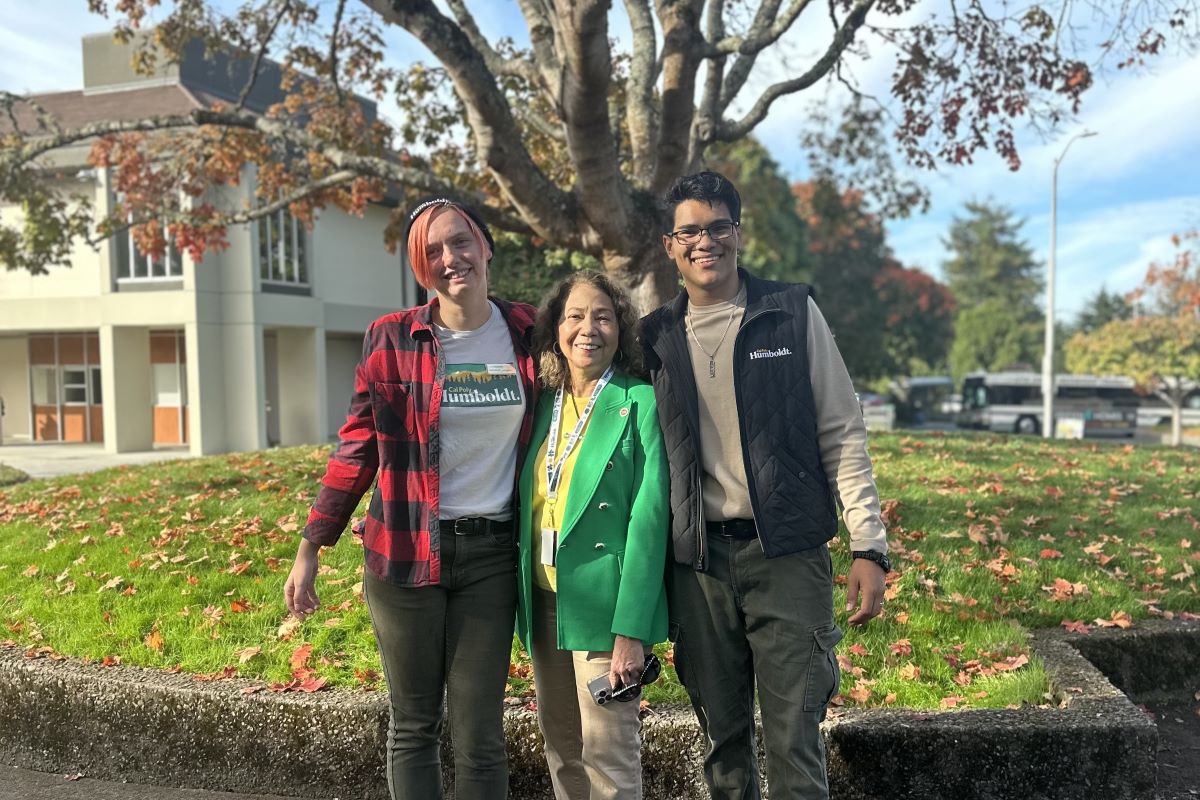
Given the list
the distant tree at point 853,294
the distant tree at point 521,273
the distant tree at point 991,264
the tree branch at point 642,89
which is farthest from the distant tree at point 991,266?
the tree branch at point 642,89

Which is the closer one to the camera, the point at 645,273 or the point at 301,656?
the point at 301,656

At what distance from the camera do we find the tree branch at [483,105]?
6035mm

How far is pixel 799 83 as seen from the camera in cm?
830


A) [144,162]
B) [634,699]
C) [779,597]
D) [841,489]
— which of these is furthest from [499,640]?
[144,162]

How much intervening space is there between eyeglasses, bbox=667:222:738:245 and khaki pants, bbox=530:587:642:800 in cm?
112

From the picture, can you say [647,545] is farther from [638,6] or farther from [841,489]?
[638,6]

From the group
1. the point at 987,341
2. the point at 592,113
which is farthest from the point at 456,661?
the point at 987,341

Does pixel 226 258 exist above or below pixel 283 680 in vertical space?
above

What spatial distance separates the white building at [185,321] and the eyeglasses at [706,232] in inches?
706

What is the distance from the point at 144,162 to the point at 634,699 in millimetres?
10510

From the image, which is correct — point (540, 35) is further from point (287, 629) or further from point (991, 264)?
point (991, 264)

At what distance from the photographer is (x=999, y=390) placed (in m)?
37.4

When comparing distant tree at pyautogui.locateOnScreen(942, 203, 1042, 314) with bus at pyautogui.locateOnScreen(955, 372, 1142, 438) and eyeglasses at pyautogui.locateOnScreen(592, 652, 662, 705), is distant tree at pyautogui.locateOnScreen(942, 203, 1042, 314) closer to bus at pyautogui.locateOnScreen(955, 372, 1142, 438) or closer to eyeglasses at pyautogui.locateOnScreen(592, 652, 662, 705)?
bus at pyautogui.locateOnScreen(955, 372, 1142, 438)

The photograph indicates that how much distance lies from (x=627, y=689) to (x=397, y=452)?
972 mm
